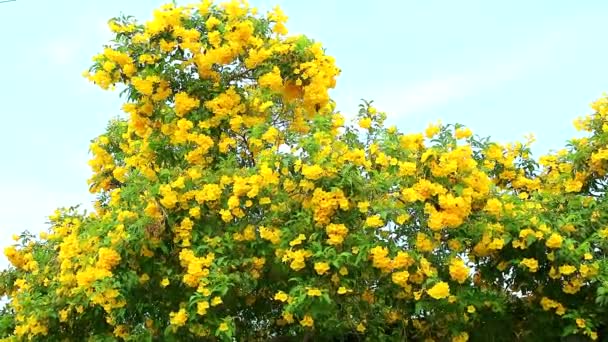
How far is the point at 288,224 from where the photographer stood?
4.69 metres

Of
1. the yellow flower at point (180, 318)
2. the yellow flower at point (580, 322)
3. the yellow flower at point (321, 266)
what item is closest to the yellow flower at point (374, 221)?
the yellow flower at point (321, 266)

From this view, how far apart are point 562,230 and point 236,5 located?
9.57ft

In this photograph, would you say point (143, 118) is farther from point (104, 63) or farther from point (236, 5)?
point (236, 5)

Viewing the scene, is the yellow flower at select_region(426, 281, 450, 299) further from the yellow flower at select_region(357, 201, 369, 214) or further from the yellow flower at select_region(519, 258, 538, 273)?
the yellow flower at select_region(519, 258, 538, 273)

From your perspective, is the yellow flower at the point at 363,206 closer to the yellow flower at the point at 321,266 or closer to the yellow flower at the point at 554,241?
the yellow flower at the point at 321,266

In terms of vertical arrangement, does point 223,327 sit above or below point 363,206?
below

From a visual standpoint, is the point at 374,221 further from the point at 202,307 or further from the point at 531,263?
the point at 531,263

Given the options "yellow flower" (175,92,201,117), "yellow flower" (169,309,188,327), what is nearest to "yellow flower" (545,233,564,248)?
"yellow flower" (169,309,188,327)

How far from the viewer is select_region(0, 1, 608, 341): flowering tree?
455 centimetres

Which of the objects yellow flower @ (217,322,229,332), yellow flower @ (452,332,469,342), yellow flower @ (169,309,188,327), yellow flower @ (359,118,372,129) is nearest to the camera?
yellow flower @ (217,322,229,332)

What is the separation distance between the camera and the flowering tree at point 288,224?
4547 mm

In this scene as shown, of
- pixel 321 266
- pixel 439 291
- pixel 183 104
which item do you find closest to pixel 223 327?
pixel 321 266

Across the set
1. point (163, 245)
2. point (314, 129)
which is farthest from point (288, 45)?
point (163, 245)

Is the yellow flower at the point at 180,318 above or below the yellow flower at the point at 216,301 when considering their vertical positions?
below
